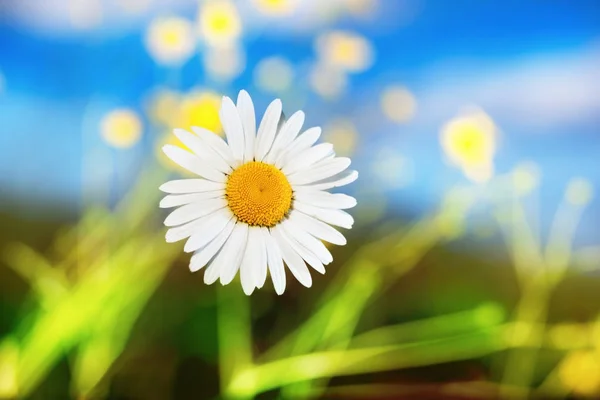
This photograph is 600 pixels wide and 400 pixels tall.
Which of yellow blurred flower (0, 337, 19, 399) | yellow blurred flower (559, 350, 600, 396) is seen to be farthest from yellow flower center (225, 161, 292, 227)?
yellow blurred flower (559, 350, 600, 396)

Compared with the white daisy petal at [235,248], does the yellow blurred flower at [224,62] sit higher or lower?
higher

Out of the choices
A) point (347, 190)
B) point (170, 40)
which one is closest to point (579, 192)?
point (347, 190)

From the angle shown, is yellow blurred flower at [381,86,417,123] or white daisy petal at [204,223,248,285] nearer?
white daisy petal at [204,223,248,285]

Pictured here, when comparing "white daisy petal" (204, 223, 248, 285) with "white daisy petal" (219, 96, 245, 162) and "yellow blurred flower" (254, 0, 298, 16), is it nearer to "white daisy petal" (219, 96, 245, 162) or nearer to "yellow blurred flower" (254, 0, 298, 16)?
"white daisy petal" (219, 96, 245, 162)

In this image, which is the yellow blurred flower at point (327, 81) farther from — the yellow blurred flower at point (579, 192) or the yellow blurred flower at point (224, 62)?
the yellow blurred flower at point (579, 192)

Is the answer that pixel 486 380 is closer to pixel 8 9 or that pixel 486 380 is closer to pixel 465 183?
pixel 465 183

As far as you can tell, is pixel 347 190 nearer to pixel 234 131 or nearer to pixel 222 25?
pixel 234 131

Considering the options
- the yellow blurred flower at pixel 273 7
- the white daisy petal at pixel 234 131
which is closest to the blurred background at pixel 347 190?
the yellow blurred flower at pixel 273 7
